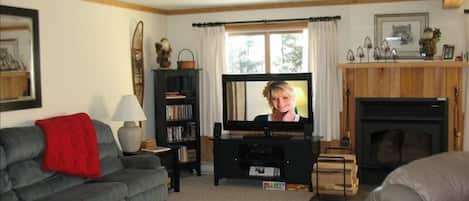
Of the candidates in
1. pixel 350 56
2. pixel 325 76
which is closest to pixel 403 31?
pixel 350 56

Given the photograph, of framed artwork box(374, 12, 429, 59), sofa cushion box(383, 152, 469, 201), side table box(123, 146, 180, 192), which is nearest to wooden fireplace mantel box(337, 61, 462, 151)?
framed artwork box(374, 12, 429, 59)

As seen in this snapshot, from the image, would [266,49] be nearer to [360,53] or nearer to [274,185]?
[360,53]

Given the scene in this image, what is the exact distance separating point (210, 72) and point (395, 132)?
7.88ft

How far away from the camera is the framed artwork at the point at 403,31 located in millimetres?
6125

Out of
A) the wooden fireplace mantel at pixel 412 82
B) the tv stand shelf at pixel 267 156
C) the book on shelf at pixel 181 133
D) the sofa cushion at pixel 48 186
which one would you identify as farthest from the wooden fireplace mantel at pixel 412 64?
the sofa cushion at pixel 48 186

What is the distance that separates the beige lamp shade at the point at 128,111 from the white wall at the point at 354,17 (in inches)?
65.8

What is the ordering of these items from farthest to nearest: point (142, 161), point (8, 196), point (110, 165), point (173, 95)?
point (173, 95)
point (142, 161)
point (110, 165)
point (8, 196)

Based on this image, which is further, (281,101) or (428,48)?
(281,101)

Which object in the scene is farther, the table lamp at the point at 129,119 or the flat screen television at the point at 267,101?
the flat screen television at the point at 267,101

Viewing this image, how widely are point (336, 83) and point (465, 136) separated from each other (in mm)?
1557

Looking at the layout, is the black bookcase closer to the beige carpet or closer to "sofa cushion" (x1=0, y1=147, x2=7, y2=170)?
the beige carpet

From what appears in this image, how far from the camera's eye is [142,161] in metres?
5.31

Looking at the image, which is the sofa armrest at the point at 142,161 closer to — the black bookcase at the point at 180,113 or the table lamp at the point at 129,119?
the table lamp at the point at 129,119

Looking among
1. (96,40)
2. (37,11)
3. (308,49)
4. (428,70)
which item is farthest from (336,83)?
(37,11)
